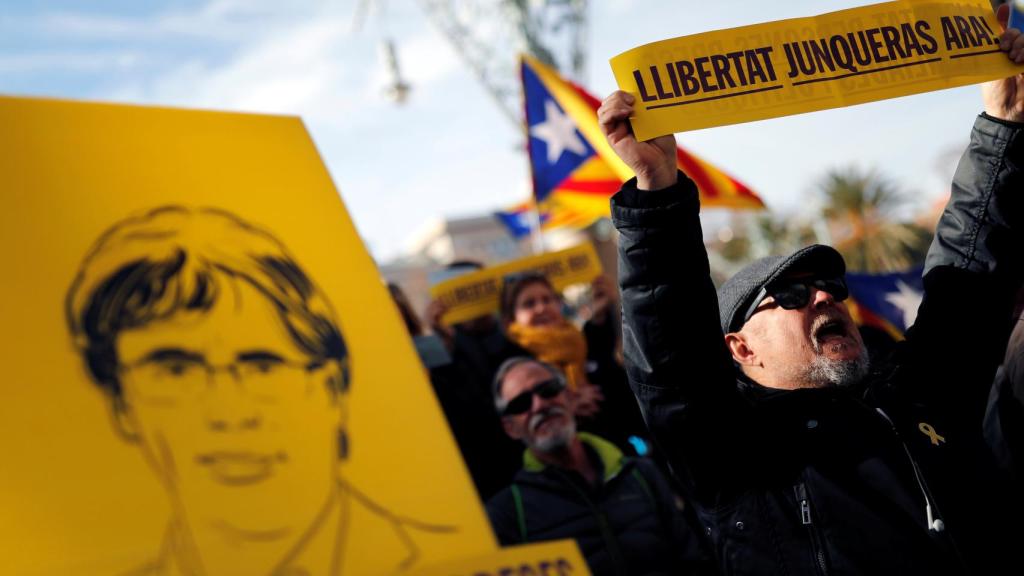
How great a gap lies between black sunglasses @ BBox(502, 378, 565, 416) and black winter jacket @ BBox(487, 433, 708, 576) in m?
0.27

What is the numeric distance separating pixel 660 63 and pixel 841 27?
1.38ft

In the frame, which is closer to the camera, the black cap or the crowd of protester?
the crowd of protester

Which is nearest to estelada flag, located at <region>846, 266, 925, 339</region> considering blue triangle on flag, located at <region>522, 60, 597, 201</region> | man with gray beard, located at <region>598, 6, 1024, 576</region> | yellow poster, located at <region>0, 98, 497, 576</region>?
blue triangle on flag, located at <region>522, 60, 597, 201</region>

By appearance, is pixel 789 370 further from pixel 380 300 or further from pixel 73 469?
pixel 73 469

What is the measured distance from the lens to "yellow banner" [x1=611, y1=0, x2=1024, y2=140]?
178cm

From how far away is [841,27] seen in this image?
1.94 m

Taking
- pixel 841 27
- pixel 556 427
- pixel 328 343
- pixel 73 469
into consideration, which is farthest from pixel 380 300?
pixel 556 427

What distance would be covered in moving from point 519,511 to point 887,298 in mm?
3762

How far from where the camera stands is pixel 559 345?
4.10 metres

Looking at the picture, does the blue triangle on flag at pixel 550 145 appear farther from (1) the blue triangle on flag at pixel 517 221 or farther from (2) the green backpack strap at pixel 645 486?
(2) the green backpack strap at pixel 645 486

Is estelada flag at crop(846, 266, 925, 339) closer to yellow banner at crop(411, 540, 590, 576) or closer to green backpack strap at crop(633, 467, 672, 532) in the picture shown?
green backpack strap at crop(633, 467, 672, 532)

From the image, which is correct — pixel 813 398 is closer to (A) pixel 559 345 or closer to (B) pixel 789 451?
(B) pixel 789 451

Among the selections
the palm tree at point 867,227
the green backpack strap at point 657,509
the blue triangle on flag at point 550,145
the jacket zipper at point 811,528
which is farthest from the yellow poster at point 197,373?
the palm tree at point 867,227

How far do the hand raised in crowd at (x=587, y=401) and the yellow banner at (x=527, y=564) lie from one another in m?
2.29
